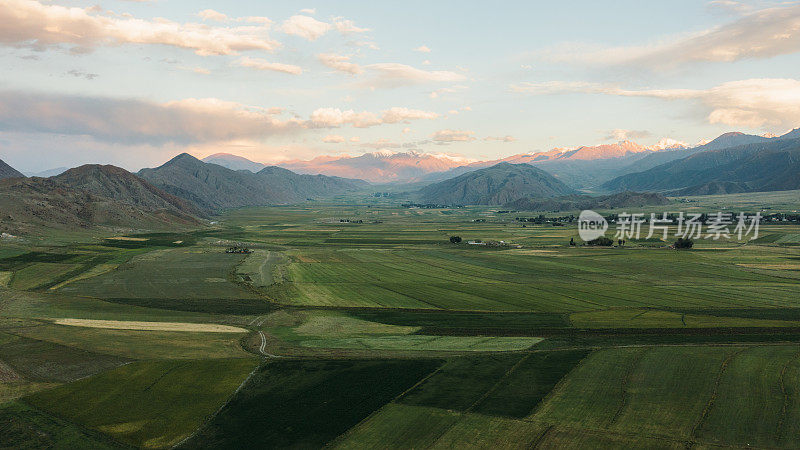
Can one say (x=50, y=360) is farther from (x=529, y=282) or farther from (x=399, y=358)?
(x=529, y=282)

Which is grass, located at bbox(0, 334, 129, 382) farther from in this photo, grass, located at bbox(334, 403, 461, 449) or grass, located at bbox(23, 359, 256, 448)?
grass, located at bbox(334, 403, 461, 449)

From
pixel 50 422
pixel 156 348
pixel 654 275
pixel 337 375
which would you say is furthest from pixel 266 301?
pixel 654 275

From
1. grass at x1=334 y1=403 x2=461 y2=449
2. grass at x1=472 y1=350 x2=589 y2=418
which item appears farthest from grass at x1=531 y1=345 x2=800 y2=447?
grass at x1=334 y1=403 x2=461 y2=449

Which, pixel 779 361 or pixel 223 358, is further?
pixel 223 358

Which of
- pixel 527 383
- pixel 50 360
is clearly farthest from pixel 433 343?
pixel 50 360

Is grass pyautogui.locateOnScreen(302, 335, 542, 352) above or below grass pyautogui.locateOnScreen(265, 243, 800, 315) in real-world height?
below

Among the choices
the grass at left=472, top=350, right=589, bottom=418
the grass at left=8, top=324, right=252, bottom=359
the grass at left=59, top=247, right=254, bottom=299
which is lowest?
the grass at left=472, top=350, right=589, bottom=418

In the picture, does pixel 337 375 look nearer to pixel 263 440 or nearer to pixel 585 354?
pixel 263 440
